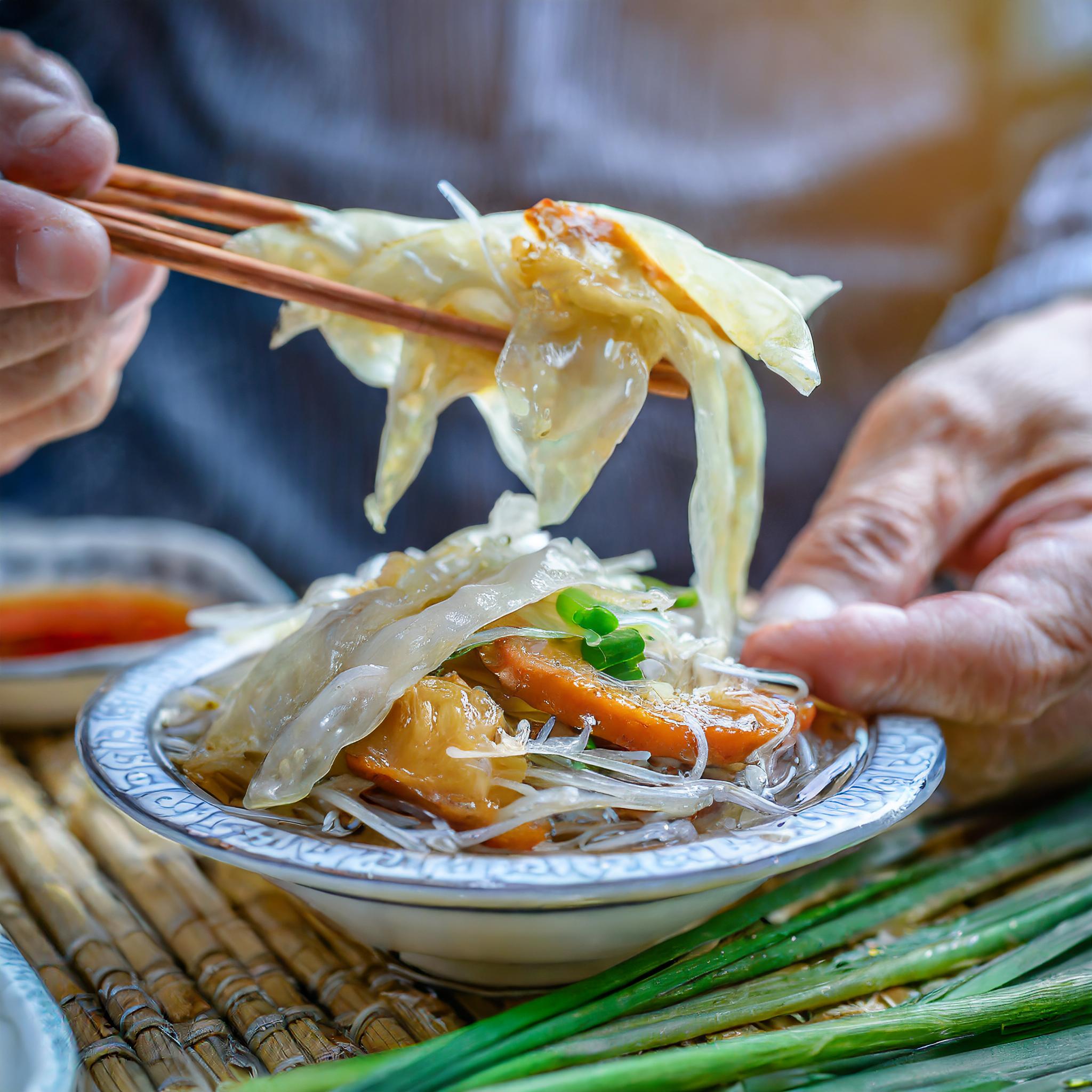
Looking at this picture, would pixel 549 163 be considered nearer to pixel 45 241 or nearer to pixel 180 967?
pixel 45 241

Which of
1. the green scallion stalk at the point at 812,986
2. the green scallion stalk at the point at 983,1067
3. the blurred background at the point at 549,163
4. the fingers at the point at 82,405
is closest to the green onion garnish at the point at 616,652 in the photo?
the green scallion stalk at the point at 812,986

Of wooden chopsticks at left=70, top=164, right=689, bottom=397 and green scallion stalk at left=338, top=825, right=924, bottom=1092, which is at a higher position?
wooden chopsticks at left=70, top=164, right=689, bottom=397

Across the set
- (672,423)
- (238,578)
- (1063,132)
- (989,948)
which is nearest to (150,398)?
(238,578)

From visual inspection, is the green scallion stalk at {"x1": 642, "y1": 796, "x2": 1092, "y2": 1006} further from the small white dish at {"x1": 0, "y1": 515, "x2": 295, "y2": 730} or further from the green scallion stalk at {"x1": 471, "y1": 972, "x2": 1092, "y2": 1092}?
the small white dish at {"x1": 0, "y1": 515, "x2": 295, "y2": 730}

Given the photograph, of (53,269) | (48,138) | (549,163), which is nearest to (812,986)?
(53,269)

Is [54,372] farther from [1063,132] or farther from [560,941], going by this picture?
[1063,132]

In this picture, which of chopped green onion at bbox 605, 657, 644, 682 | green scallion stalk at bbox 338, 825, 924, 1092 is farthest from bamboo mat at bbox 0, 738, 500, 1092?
chopped green onion at bbox 605, 657, 644, 682
